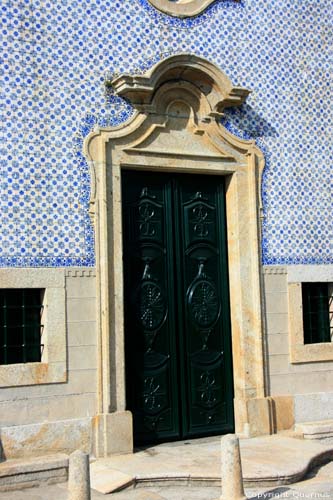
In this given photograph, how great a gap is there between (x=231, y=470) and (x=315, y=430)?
315cm

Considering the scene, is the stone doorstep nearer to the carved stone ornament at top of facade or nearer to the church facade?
the church facade

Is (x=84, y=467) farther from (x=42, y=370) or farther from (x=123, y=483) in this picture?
(x=42, y=370)

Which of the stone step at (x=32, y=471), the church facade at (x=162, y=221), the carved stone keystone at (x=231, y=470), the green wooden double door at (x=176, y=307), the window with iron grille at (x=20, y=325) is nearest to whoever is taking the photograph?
the carved stone keystone at (x=231, y=470)

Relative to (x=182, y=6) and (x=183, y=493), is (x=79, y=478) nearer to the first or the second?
(x=183, y=493)

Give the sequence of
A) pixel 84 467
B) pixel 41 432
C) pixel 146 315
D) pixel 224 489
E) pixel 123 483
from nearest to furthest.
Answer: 1. pixel 84 467
2. pixel 224 489
3. pixel 123 483
4. pixel 41 432
5. pixel 146 315

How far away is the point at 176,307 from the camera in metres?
9.54

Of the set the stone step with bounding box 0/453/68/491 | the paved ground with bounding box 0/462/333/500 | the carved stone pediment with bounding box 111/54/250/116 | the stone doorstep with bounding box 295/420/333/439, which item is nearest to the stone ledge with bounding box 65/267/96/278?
the stone step with bounding box 0/453/68/491

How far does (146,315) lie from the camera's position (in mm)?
9328

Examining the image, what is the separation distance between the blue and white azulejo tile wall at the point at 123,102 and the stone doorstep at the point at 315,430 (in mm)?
2060

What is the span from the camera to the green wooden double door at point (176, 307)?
30.4 ft

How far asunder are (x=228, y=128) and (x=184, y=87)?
79 centimetres

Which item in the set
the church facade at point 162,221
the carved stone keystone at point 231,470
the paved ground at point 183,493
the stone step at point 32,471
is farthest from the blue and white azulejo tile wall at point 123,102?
the carved stone keystone at point 231,470

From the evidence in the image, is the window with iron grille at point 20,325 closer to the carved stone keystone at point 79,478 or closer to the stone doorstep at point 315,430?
the carved stone keystone at point 79,478

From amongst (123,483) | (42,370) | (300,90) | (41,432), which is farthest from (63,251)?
(300,90)
